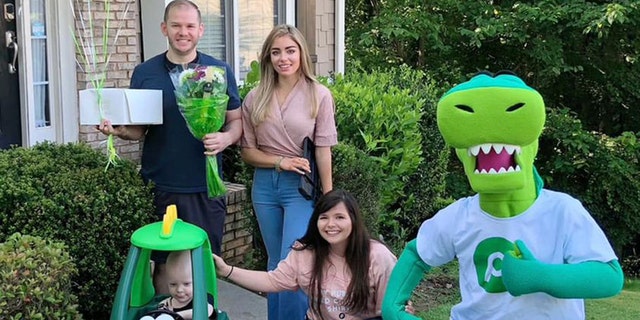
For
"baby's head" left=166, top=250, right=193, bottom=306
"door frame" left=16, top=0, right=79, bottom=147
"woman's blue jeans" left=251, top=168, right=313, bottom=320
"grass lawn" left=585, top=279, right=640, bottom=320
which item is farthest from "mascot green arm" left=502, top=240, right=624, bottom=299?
"door frame" left=16, top=0, right=79, bottom=147

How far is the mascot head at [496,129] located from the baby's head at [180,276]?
1264 mm

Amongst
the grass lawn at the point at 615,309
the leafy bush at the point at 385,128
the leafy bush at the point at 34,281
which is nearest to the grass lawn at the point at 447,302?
the grass lawn at the point at 615,309

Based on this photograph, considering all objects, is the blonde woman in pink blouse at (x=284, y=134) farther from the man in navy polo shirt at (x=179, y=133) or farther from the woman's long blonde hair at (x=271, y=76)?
the man in navy polo shirt at (x=179, y=133)

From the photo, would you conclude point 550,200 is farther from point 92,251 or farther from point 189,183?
point 92,251

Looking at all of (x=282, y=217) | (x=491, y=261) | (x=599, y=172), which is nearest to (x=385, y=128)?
(x=282, y=217)

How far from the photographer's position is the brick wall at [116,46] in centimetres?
580

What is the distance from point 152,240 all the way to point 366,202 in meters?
2.85

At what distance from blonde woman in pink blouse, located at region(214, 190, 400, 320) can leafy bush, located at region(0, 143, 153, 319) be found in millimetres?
866

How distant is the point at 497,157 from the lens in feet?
7.66

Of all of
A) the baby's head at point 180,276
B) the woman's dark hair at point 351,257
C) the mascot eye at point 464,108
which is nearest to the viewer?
the mascot eye at point 464,108

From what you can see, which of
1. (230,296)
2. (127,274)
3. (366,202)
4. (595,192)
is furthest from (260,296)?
(595,192)

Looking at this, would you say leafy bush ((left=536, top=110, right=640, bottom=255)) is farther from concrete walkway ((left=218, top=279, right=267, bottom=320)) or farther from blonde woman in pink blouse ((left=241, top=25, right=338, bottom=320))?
blonde woman in pink blouse ((left=241, top=25, right=338, bottom=320))

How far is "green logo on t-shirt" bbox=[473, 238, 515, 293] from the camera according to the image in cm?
241

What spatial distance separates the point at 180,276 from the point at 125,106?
96cm
